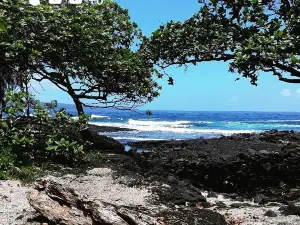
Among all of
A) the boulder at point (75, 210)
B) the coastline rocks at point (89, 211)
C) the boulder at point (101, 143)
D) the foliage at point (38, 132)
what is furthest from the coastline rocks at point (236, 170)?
the boulder at point (75, 210)

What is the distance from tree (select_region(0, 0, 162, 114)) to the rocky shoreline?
2225mm

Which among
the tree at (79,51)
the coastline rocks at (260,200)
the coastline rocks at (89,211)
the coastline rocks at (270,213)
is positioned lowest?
the coastline rocks at (260,200)

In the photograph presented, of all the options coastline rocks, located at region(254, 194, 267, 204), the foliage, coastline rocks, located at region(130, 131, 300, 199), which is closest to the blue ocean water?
the foliage

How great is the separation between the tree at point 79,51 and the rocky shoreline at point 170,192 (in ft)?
7.30

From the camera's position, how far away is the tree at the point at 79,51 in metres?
9.07

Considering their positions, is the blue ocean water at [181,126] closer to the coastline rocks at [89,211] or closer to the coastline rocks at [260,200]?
the coastline rocks at [260,200]

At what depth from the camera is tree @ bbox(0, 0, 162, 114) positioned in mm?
9070

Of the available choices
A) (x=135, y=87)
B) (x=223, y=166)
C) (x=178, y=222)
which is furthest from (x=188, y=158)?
(x=178, y=222)

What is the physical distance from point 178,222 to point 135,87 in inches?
379

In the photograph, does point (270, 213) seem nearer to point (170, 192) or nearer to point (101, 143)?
point (170, 192)

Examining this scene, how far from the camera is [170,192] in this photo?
7.89 m

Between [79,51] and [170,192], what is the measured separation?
5.29 metres

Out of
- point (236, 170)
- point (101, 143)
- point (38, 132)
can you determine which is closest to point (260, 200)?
point (236, 170)

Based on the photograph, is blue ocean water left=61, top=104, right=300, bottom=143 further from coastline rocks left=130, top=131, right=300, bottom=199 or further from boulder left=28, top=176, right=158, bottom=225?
boulder left=28, top=176, right=158, bottom=225
